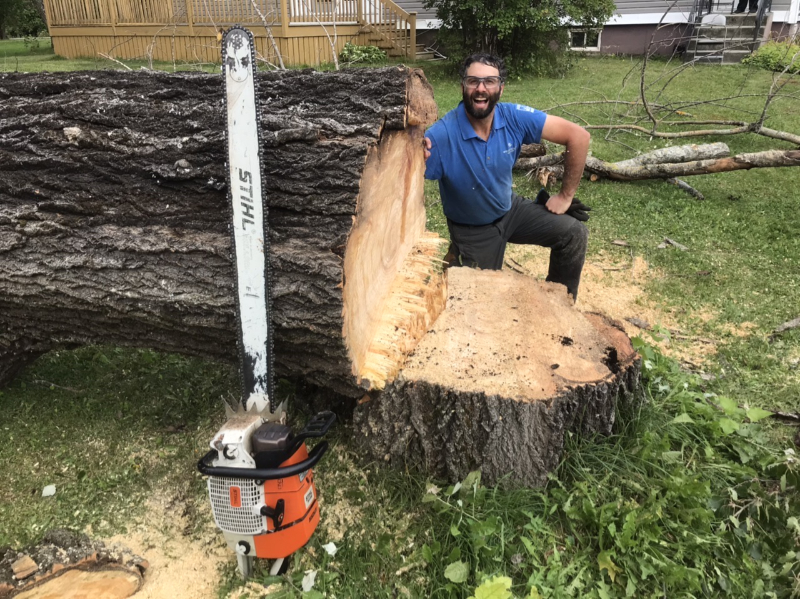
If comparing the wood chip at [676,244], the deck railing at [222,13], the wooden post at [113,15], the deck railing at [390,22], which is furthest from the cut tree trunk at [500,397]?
the wooden post at [113,15]

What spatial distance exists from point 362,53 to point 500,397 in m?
12.1

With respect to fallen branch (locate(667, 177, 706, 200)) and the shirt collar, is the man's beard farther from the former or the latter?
fallen branch (locate(667, 177, 706, 200))

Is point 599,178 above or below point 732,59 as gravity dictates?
below

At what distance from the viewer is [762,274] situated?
4.30 meters

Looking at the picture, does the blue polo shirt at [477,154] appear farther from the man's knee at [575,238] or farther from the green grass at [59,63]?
the green grass at [59,63]

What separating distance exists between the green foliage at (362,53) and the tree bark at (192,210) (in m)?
11.1

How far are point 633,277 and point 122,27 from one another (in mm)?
13841

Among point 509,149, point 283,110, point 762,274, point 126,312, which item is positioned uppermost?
point 283,110

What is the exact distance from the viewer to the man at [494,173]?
3064mm

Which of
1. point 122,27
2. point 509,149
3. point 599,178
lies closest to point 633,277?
point 509,149

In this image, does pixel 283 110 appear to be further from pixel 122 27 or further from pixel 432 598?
pixel 122 27

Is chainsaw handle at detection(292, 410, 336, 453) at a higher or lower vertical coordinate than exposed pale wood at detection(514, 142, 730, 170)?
lower

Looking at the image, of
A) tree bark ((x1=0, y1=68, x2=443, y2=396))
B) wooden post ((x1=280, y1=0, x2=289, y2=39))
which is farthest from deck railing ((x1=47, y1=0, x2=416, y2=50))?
tree bark ((x1=0, y1=68, x2=443, y2=396))

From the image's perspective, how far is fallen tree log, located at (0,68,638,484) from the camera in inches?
78.4
